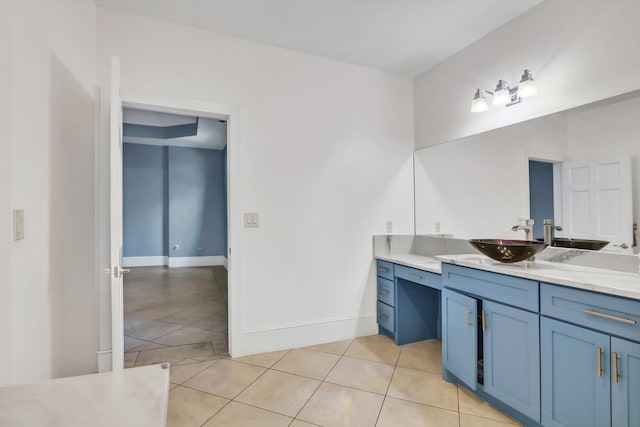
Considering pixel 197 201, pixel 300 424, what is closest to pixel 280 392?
pixel 300 424

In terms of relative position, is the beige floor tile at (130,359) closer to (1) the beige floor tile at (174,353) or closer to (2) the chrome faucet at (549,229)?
(1) the beige floor tile at (174,353)

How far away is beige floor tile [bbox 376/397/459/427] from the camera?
1.76 metres

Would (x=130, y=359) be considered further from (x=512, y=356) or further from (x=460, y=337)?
(x=512, y=356)

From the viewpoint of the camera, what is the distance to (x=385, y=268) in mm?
3002

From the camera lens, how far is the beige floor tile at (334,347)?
2.73 metres

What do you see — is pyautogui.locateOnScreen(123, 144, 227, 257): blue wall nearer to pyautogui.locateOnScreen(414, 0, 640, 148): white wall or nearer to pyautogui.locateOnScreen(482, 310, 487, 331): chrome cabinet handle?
pyautogui.locateOnScreen(414, 0, 640, 148): white wall

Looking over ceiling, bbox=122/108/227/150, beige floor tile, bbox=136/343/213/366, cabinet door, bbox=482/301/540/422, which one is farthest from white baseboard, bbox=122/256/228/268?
cabinet door, bbox=482/301/540/422

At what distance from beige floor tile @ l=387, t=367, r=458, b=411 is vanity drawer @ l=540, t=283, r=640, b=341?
2.78 ft

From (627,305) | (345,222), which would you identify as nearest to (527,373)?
(627,305)

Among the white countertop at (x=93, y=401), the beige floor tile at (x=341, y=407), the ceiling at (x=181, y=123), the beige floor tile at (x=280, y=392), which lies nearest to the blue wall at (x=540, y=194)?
the beige floor tile at (x=341, y=407)

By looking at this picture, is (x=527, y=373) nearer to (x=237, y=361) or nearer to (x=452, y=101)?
(x=237, y=361)

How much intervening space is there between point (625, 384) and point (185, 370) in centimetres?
252

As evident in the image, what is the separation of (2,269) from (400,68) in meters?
3.19

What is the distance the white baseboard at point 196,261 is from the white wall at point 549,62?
562cm
